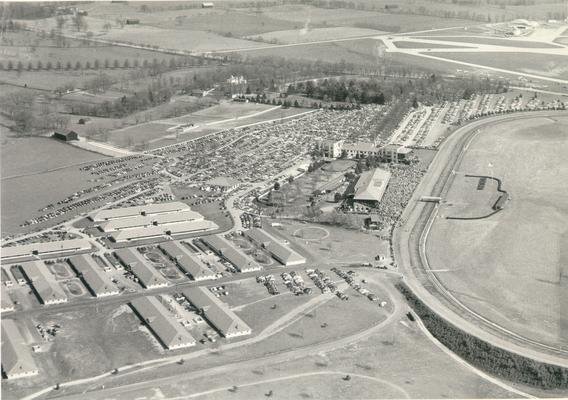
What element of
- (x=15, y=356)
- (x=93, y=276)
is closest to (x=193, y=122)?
(x=93, y=276)

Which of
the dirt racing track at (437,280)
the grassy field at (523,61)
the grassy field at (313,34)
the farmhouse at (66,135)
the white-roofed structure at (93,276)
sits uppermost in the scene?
the grassy field at (313,34)

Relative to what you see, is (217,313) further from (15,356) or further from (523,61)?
(523,61)

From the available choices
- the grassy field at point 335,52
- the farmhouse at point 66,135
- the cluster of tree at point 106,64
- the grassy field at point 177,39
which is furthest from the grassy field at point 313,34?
the farmhouse at point 66,135

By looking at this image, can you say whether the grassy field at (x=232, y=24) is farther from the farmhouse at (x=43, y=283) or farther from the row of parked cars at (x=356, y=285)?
the row of parked cars at (x=356, y=285)

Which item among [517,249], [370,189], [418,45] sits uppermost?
[418,45]

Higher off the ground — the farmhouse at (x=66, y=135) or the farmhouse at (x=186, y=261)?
the farmhouse at (x=66, y=135)

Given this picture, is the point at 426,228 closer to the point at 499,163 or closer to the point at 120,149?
the point at 499,163
